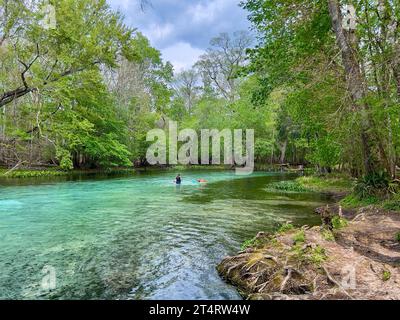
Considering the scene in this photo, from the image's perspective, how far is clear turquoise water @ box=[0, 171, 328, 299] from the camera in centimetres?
639

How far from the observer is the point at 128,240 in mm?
9930

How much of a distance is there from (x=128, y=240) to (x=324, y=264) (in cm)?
570

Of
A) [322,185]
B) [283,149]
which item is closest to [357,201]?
[322,185]

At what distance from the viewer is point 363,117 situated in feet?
39.6

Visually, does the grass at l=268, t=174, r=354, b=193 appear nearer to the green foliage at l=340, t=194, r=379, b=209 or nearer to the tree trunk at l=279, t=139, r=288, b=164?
the green foliage at l=340, t=194, r=379, b=209

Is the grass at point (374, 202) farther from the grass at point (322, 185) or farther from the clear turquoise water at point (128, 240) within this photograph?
the grass at point (322, 185)

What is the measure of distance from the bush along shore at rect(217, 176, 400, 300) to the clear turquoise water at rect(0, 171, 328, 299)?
57 centimetres

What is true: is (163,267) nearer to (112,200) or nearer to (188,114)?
(112,200)

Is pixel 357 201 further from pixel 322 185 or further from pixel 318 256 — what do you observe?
pixel 322 185

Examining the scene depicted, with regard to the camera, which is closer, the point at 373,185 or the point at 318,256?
the point at 318,256

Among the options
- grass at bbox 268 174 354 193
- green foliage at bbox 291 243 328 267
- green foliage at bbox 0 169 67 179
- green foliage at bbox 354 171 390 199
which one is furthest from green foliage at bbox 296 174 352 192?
green foliage at bbox 0 169 67 179

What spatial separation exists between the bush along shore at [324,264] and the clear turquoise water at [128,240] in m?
0.57

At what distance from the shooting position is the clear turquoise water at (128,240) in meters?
6.39
